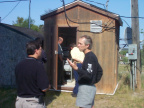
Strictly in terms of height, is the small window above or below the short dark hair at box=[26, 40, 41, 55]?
above

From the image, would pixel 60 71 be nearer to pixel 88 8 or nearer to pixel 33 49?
pixel 88 8

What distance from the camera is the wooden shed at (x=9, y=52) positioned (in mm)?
8453

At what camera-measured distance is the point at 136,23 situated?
324 inches

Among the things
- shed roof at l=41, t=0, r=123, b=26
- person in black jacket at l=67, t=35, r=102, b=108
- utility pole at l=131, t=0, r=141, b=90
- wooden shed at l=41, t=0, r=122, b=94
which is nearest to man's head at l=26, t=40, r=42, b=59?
person in black jacket at l=67, t=35, r=102, b=108

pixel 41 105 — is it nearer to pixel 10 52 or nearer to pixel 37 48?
pixel 37 48

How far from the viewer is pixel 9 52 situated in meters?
8.52

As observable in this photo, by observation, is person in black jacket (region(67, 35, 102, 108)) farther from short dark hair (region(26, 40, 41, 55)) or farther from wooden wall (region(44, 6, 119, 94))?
wooden wall (region(44, 6, 119, 94))

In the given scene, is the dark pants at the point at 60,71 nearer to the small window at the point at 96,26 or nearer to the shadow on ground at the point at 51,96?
the shadow on ground at the point at 51,96

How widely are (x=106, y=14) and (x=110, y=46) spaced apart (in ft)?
3.63

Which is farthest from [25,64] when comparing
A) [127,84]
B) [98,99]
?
[127,84]

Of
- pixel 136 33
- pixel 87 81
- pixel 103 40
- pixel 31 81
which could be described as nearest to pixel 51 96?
pixel 103 40

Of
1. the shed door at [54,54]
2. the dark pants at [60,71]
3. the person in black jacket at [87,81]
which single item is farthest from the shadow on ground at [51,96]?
the person in black jacket at [87,81]

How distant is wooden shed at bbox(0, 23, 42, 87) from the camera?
8.45 m

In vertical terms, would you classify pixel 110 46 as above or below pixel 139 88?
above
